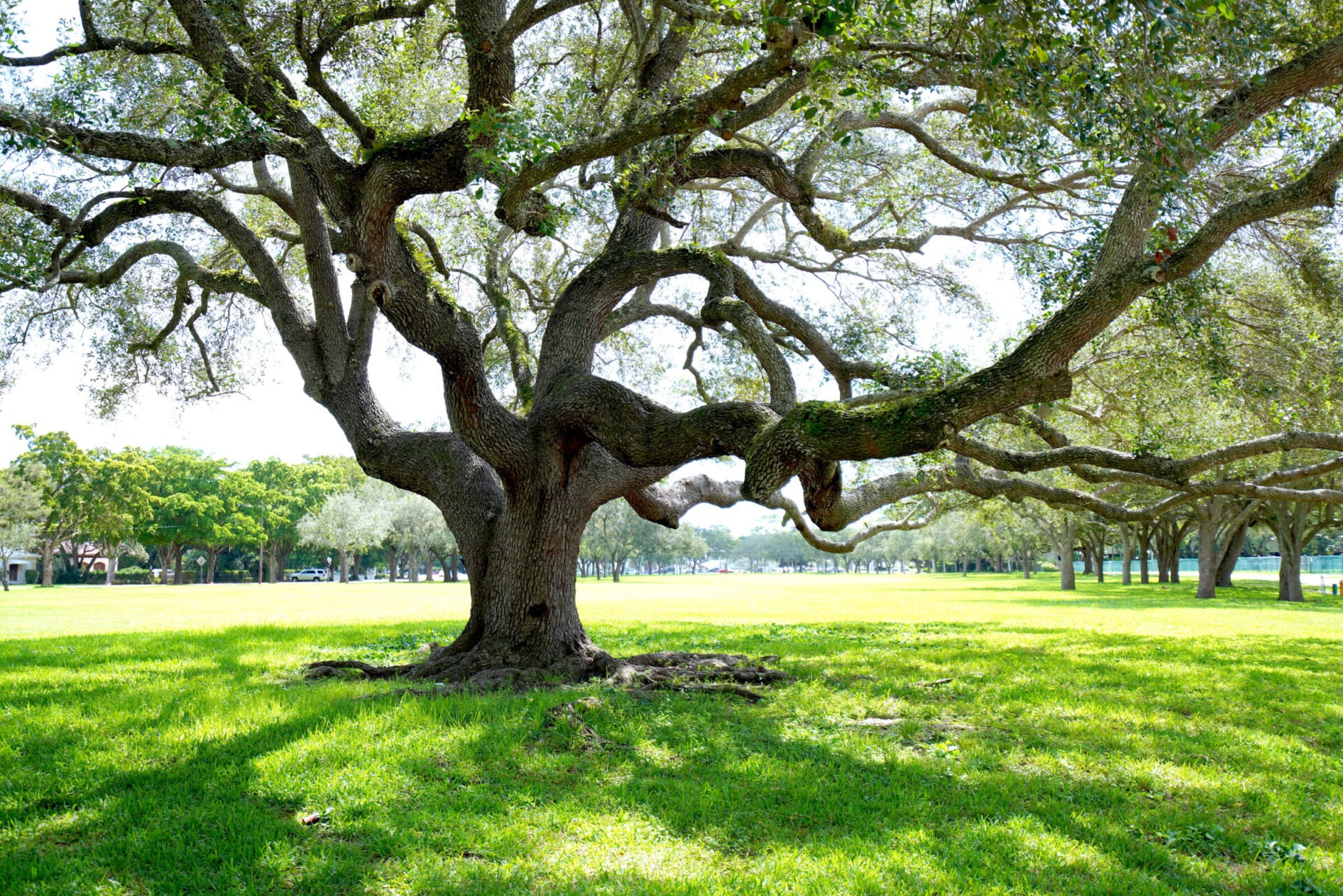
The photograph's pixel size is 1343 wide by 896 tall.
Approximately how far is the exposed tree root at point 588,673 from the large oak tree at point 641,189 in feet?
0.47

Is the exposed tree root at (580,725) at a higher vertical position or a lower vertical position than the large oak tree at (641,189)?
lower

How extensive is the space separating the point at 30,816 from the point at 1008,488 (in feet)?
38.7

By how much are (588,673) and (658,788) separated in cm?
390

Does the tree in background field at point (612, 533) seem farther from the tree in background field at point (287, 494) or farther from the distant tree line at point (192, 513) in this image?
the tree in background field at point (287, 494)

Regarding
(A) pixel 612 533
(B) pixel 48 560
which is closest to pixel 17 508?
(B) pixel 48 560

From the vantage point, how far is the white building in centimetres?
7638

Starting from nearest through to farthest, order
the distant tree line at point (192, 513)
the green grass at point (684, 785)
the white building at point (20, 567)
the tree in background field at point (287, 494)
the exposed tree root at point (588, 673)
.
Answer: the green grass at point (684, 785) → the exposed tree root at point (588, 673) → the distant tree line at point (192, 513) → the tree in background field at point (287, 494) → the white building at point (20, 567)

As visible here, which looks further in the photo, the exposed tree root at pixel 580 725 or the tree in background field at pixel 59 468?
the tree in background field at pixel 59 468

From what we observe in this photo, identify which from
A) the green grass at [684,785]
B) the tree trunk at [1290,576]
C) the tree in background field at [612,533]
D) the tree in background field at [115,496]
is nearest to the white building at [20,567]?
the tree in background field at [115,496]

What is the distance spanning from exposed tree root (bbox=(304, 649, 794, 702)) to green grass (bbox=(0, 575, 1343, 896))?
482mm

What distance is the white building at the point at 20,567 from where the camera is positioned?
7638 cm

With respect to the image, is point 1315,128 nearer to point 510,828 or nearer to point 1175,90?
point 1175,90

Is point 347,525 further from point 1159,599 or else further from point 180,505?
point 1159,599

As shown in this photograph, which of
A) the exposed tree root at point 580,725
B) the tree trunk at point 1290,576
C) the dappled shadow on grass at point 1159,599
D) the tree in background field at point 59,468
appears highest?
the tree in background field at point 59,468
